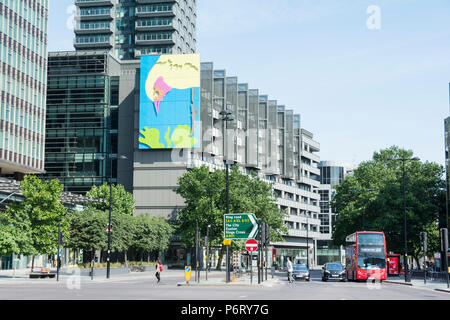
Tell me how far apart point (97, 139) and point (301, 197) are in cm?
5575

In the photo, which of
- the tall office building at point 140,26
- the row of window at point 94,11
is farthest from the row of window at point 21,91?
the row of window at point 94,11

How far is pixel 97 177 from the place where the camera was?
11881 centimetres

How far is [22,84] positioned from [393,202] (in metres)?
49.6

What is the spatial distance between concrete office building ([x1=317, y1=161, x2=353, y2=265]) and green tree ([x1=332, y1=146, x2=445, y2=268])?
249 feet

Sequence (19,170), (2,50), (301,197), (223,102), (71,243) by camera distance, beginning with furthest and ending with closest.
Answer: (301,197), (223,102), (19,170), (2,50), (71,243)

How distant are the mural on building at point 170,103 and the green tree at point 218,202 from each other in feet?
44.1

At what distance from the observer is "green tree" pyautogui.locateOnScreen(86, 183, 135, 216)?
91812mm

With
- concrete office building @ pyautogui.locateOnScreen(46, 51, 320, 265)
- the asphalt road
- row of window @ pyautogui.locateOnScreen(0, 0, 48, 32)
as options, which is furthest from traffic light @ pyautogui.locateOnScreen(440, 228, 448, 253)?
concrete office building @ pyautogui.locateOnScreen(46, 51, 320, 265)

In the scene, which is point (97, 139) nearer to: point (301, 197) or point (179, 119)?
point (179, 119)

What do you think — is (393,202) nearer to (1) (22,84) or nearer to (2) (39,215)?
(2) (39,215)

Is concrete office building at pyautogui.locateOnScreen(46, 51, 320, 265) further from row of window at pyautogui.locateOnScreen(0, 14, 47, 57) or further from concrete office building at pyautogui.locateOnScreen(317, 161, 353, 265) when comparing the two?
concrete office building at pyautogui.locateOnScreen(317, 161, 353, 265)

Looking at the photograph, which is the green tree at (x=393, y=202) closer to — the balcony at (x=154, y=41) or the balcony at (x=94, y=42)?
the balcony at (x=154, y=41)
